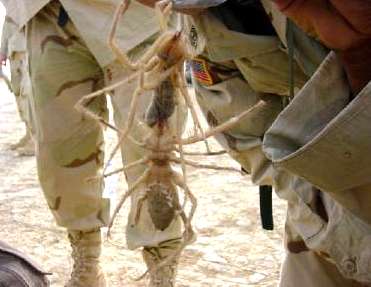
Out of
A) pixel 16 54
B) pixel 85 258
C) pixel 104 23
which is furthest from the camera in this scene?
pixel 16 54

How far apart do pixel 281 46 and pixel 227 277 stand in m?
2.05

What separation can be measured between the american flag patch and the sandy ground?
1.63 m

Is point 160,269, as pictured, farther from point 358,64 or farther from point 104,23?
point 358,64

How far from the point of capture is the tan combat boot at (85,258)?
11.4ft

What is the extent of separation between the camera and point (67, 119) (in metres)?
3.22

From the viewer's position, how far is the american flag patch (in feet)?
7.02

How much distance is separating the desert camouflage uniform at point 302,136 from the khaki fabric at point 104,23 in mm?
748

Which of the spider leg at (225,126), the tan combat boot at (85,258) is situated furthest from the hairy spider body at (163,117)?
the tan combat boot at (85,258)

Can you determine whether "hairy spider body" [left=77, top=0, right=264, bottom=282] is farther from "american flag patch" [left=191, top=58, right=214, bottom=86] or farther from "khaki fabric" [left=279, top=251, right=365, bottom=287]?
"khaki fabric" [left=279, top=251, right=365, bottom=287]

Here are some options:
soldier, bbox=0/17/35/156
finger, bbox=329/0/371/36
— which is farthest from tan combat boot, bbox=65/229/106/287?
finger, bbox=329/0/371/36

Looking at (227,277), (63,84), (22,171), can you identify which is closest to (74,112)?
(63,84)

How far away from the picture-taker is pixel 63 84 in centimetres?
318

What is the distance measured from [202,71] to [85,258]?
1542 millimetres

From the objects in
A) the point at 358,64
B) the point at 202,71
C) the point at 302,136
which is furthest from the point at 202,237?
the point at 358,64
